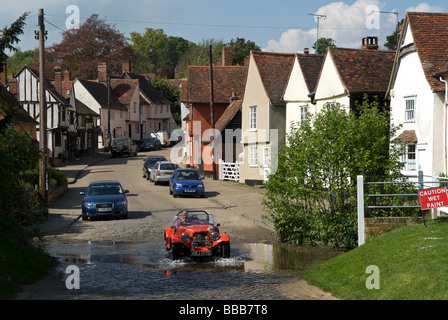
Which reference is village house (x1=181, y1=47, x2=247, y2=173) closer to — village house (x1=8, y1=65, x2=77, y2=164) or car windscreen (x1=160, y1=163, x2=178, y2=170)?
car windscreen (x1=160, y1=163, x2=178, y2=170)

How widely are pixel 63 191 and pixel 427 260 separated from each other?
28.5 m

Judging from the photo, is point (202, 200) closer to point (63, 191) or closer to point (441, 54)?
point (63, 191)

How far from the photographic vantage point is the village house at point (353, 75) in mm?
32375

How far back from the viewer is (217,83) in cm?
5544

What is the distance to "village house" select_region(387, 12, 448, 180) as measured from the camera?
85.7 ft

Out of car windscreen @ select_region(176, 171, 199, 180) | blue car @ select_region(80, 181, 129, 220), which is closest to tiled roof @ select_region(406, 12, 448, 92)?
blue car @ select_region(80, 181, 129, 220)

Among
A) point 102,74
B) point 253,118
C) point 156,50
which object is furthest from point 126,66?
point 253,118

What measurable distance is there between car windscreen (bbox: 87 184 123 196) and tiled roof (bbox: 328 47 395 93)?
1326 centimetres

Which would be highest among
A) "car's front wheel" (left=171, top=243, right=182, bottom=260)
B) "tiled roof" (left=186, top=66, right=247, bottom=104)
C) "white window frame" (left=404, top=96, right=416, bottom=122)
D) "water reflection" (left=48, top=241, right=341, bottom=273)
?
"tiled roof" (left=186, top=66, right=247, bottom=104)

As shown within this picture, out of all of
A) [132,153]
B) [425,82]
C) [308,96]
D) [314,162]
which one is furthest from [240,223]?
[132,153]

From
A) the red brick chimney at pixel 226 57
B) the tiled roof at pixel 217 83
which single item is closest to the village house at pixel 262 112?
the tiled roof at pixel 217 83

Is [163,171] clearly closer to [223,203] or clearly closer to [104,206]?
[223,203]

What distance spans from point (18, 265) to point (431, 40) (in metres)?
21.4

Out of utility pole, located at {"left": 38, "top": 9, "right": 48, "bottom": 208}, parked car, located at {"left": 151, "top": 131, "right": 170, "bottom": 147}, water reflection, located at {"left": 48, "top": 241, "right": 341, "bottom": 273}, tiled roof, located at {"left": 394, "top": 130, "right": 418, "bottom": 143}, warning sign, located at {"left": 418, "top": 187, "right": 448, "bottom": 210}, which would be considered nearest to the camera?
warning sign, located at {"left": 418, "top": 187, "right": 448, "bottom": 210}
